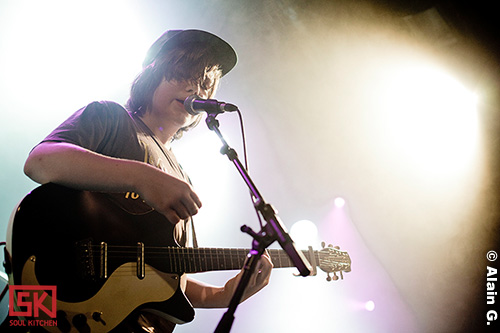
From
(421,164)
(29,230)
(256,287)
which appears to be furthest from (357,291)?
(29,230)

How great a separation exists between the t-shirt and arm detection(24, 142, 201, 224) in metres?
0.13

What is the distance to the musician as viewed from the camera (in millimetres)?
1271

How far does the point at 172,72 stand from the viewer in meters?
2.29

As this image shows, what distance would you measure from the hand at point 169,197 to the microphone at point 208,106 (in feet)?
1.57

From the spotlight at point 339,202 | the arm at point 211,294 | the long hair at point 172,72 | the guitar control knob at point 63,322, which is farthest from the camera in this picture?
the spotlight at point 339,202

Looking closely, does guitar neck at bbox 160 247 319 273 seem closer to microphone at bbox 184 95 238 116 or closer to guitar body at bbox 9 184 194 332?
guitar body at bbox 9 184 194 332

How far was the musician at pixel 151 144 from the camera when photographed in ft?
4.17

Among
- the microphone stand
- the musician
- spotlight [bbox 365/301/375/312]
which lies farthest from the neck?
spotlight [bbox 365/301/375/312]

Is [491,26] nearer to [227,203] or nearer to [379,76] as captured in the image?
[379,76]

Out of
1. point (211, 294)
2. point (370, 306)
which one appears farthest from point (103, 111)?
point (370, 306)

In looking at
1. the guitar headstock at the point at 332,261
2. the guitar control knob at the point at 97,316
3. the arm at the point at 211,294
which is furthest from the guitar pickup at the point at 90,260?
the guitar headstock at the point at 332,261

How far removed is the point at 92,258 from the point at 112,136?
699 millimetres

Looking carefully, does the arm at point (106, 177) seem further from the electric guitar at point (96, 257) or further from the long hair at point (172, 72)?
the long hair at point (172, 72)

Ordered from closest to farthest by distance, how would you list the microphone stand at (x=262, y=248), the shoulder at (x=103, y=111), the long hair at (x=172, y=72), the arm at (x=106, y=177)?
the microphone stand at (x=262, y=248)
the arm at (x=106, y=177)
the shoulder at (x=103, y=111)
the long hair at (x=172, y=72)
